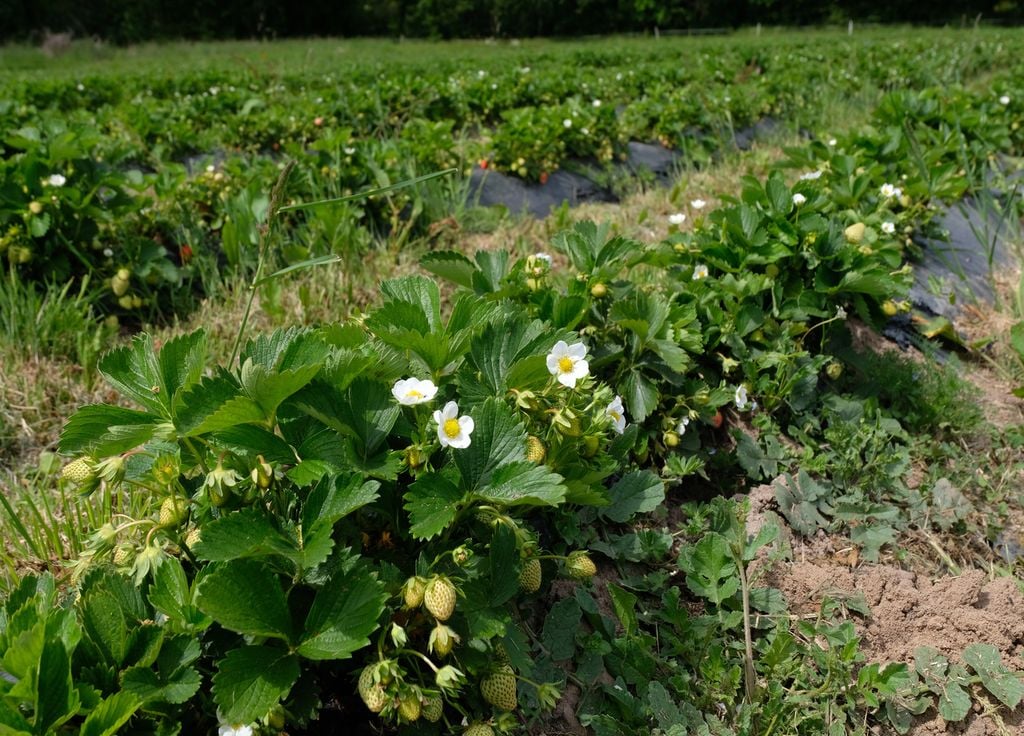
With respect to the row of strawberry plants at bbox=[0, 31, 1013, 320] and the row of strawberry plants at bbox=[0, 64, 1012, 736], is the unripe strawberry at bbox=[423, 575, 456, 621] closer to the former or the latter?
the row of strawberry plants at bbox=[0, 64, 1012, 736]

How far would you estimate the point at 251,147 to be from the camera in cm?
488

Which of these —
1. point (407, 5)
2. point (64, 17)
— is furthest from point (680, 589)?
point (407, 5)

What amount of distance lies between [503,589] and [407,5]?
136ft

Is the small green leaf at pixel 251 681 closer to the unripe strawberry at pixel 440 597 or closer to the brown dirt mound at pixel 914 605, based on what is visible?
the unripe strawberry at pixel 440 597

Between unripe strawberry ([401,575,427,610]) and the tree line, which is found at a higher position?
the tree line

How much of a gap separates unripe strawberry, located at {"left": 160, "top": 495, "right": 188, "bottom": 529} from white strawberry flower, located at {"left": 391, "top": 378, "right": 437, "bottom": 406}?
375mm

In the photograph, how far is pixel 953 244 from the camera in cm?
366

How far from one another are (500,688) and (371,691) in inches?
8.5

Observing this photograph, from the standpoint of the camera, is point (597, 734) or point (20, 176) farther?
point (20, 176)

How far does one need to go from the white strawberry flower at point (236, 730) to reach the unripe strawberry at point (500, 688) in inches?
13.9

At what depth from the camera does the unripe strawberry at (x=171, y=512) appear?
1120mm

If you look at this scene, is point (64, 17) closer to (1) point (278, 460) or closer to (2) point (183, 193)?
(2) point (183, 193)

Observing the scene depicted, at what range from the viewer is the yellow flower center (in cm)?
115

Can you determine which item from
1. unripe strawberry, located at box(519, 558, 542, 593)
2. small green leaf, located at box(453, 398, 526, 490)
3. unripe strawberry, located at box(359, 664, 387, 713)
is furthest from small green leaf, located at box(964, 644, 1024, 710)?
unripe strawberry, located at box(359, 664, 387, 713)
